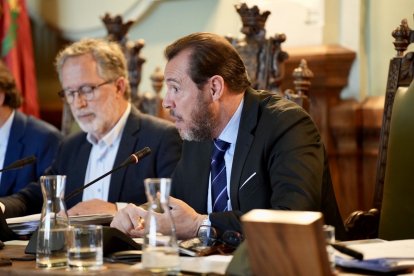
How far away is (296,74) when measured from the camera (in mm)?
3662

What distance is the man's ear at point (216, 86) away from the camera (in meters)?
3.04

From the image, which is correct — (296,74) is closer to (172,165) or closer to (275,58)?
(275,58)

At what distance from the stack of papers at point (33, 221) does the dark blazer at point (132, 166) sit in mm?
693

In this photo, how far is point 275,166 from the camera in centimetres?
288

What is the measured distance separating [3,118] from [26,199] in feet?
2.09

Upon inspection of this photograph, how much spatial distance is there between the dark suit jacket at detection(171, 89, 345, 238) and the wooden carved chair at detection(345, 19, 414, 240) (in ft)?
0.56

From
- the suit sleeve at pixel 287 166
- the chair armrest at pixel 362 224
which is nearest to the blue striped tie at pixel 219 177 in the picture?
the suit sleeve at pixel 287 166

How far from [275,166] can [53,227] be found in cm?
87

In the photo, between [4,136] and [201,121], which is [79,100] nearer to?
[4,136]

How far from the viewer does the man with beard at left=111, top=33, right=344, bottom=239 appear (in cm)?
289

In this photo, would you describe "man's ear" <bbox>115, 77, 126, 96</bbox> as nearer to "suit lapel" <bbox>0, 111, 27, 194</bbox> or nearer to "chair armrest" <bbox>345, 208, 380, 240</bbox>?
"suit lapel" <bbox>0, 111, 27, 194</bbox>

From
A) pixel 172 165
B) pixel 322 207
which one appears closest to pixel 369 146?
pixel 172 165

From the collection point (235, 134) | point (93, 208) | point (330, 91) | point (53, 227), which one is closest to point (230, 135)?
point (235, 134)

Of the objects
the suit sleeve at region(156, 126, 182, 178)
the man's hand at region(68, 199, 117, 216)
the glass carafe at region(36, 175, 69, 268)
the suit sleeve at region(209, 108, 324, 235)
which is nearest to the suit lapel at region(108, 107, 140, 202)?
the suit sleeve at region(156, 126, 182, 178)
